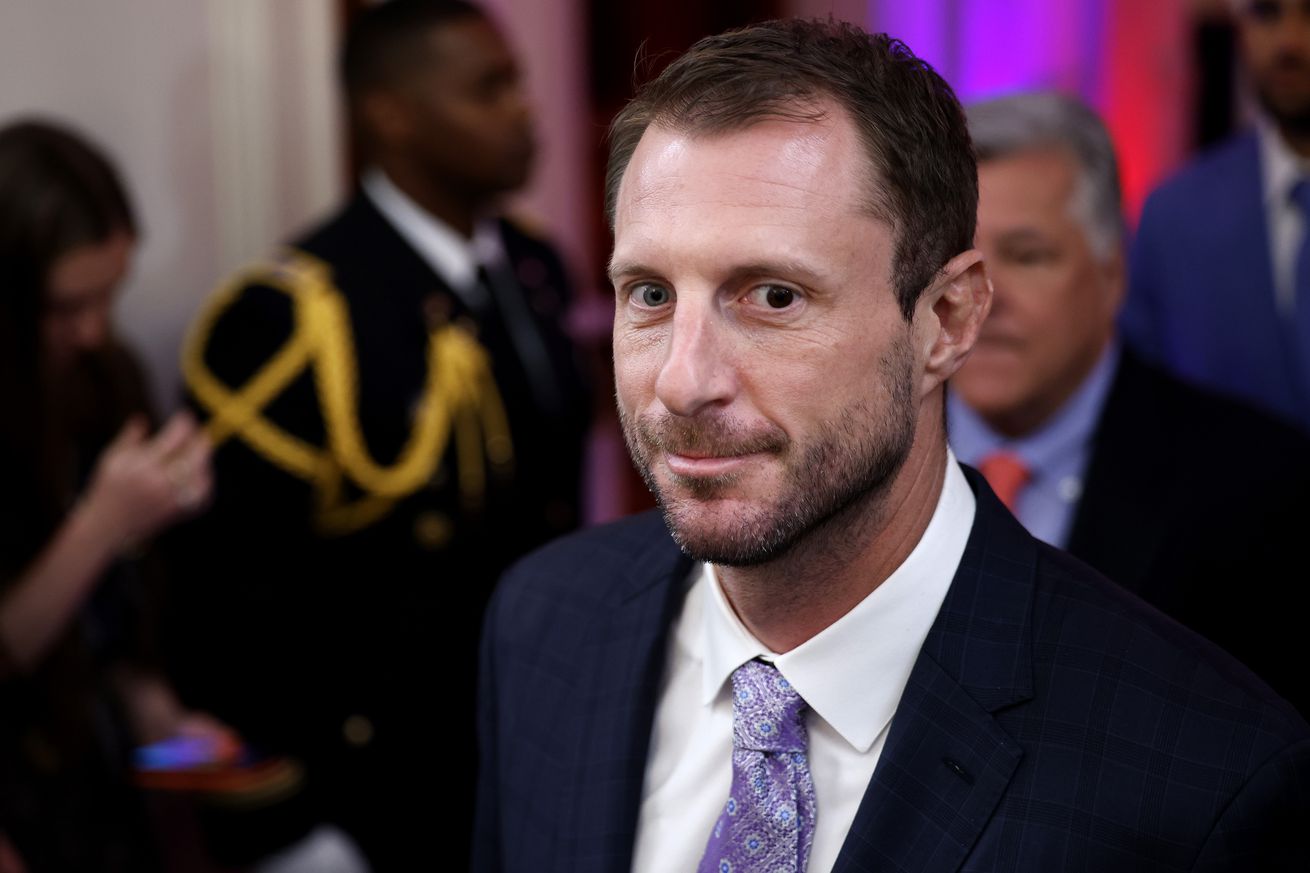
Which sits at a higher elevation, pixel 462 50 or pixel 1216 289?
pixel 462 50

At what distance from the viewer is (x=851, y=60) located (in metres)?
1.22

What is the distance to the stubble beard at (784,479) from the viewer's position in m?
1.17

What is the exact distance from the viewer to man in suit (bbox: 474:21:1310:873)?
116cm

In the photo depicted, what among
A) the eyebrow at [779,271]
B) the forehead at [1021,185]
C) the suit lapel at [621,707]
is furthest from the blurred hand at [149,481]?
the eyebrow at [779,271]

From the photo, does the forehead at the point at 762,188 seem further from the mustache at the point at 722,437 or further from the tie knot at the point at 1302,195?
the tie knot at the point at 1302,195

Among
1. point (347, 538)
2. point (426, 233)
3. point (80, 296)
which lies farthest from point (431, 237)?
point (80, 296)

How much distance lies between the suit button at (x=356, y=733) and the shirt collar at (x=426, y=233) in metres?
0.84

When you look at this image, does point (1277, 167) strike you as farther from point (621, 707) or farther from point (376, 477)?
point (621, 707)

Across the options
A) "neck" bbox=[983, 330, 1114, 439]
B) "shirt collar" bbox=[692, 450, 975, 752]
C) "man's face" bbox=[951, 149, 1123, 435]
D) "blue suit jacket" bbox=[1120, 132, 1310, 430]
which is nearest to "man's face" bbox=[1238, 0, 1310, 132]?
"blue suit jacket" bbox=[1120, 132, 1310, 430]

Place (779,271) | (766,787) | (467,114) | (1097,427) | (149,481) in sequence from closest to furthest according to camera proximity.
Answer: (779,271)
(766,787)
(1097,427)
(149,481)
(467,114)

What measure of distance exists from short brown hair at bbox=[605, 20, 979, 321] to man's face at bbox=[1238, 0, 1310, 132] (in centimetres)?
168

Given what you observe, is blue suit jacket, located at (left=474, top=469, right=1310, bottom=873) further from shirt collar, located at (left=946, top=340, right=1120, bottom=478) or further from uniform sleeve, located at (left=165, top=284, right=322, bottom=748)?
uniform sleeve, located at (left=165, top=284, right=322, bottom=748)

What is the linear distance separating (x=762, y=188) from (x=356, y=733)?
1905 mm

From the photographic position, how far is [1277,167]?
2.79 m
